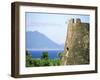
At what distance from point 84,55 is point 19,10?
734 millimetres

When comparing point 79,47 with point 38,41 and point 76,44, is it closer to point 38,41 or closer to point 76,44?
point 76,44

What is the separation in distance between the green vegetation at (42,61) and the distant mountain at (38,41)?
2.6 inches

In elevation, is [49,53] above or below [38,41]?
below

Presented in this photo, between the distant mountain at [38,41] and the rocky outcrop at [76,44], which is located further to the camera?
the rocky outcrop at [76,44]

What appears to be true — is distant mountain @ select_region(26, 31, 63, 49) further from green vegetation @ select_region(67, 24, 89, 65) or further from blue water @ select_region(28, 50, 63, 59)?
green vegetation @ select_region(67, 24, 89, 65)

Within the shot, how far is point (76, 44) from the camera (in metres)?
2.18

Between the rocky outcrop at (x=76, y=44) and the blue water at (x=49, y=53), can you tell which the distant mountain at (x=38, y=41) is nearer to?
the blue water at (x=49, y=53)

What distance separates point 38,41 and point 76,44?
14.4 inches

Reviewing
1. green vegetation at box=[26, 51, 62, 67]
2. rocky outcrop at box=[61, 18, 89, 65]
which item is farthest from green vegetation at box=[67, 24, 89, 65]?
green vegetation at box=[26, 51, 62, 67]

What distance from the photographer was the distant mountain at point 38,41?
2.00 m

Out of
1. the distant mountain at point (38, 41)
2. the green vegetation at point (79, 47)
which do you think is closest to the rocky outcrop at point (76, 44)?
the green vegetation at point (79, 47)

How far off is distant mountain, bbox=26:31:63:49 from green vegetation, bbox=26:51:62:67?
2.6 inches

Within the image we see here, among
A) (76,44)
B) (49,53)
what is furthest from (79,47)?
(49,53)

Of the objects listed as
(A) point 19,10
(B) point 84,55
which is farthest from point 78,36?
(A) point 19,10
